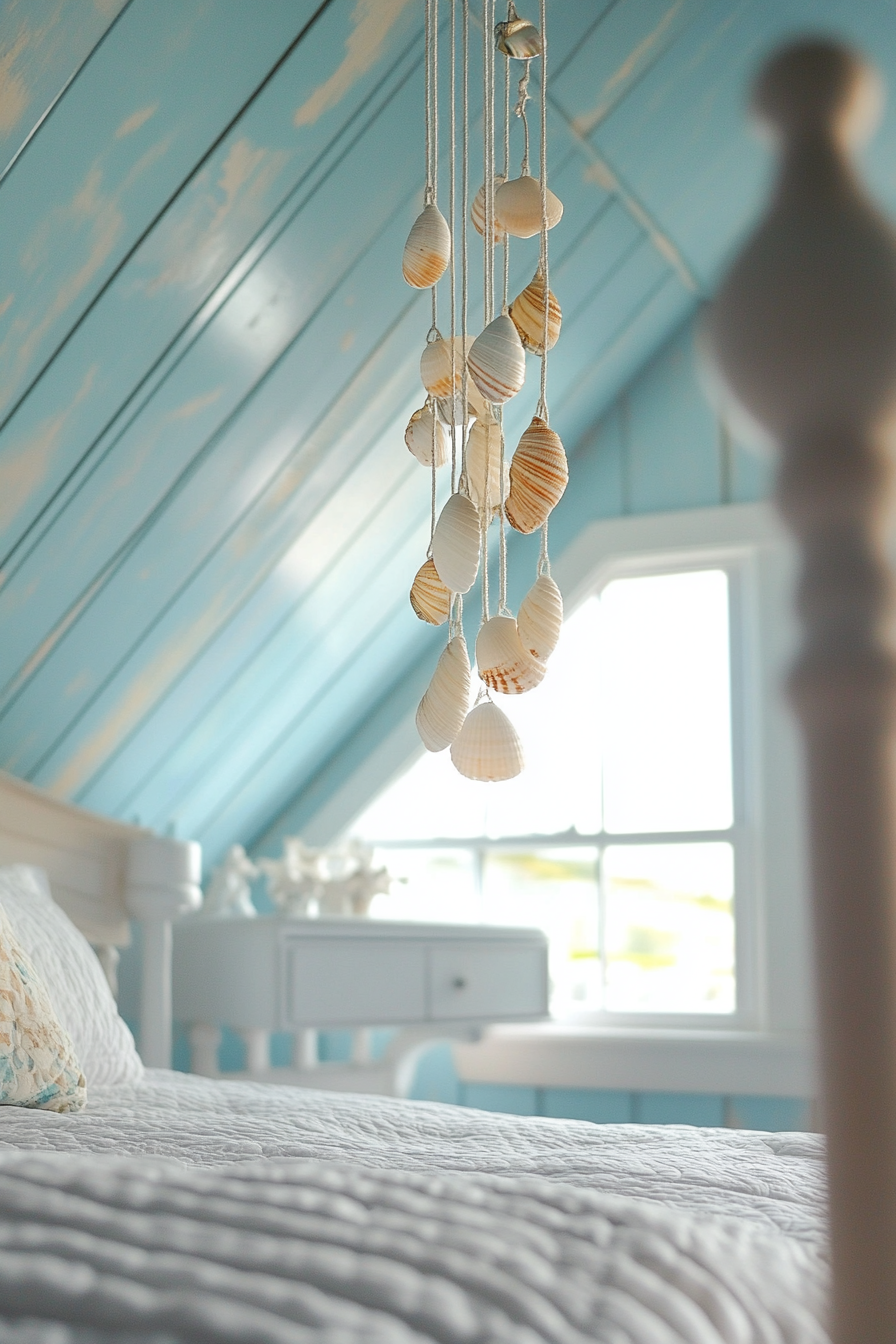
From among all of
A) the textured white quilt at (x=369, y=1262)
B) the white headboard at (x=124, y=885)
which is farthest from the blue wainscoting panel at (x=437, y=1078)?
the textured white quilt at (x=369, y=1262)

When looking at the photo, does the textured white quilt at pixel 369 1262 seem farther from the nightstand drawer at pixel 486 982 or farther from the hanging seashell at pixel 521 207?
the nightstand drawer at pixel 486 982

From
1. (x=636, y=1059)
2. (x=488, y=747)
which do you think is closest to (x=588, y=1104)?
(x=636, y=1059)

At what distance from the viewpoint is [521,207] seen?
57.4 inches

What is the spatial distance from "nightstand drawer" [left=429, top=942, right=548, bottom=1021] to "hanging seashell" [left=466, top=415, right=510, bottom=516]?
1488mm

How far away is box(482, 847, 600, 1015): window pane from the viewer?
3.25 meters

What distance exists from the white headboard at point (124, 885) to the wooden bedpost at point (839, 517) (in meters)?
2.13

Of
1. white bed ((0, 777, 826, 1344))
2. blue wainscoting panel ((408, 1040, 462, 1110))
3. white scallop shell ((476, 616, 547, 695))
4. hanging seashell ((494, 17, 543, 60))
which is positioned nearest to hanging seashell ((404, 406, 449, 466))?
white scallop shell ((476, 616, 547, 695))

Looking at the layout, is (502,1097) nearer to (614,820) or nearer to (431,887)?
(431,887)

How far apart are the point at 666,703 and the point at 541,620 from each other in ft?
6.20

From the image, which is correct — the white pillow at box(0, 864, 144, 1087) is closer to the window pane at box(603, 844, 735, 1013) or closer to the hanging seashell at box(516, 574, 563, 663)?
the hanging seashell at box(516, 574, 563, 663)

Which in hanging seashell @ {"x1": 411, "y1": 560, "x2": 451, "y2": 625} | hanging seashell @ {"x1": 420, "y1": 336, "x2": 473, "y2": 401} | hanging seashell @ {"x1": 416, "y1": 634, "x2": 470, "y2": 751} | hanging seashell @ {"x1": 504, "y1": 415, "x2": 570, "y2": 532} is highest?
hanging seashell @ {"x1": 420, "y1": 336, "x2": 473, "y2": 401}

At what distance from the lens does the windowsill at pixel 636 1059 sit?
9.61 ft

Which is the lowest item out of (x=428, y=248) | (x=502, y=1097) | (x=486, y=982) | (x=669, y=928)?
(x=502, y=1097)

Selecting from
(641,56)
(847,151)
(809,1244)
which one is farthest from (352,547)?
(847,151)
